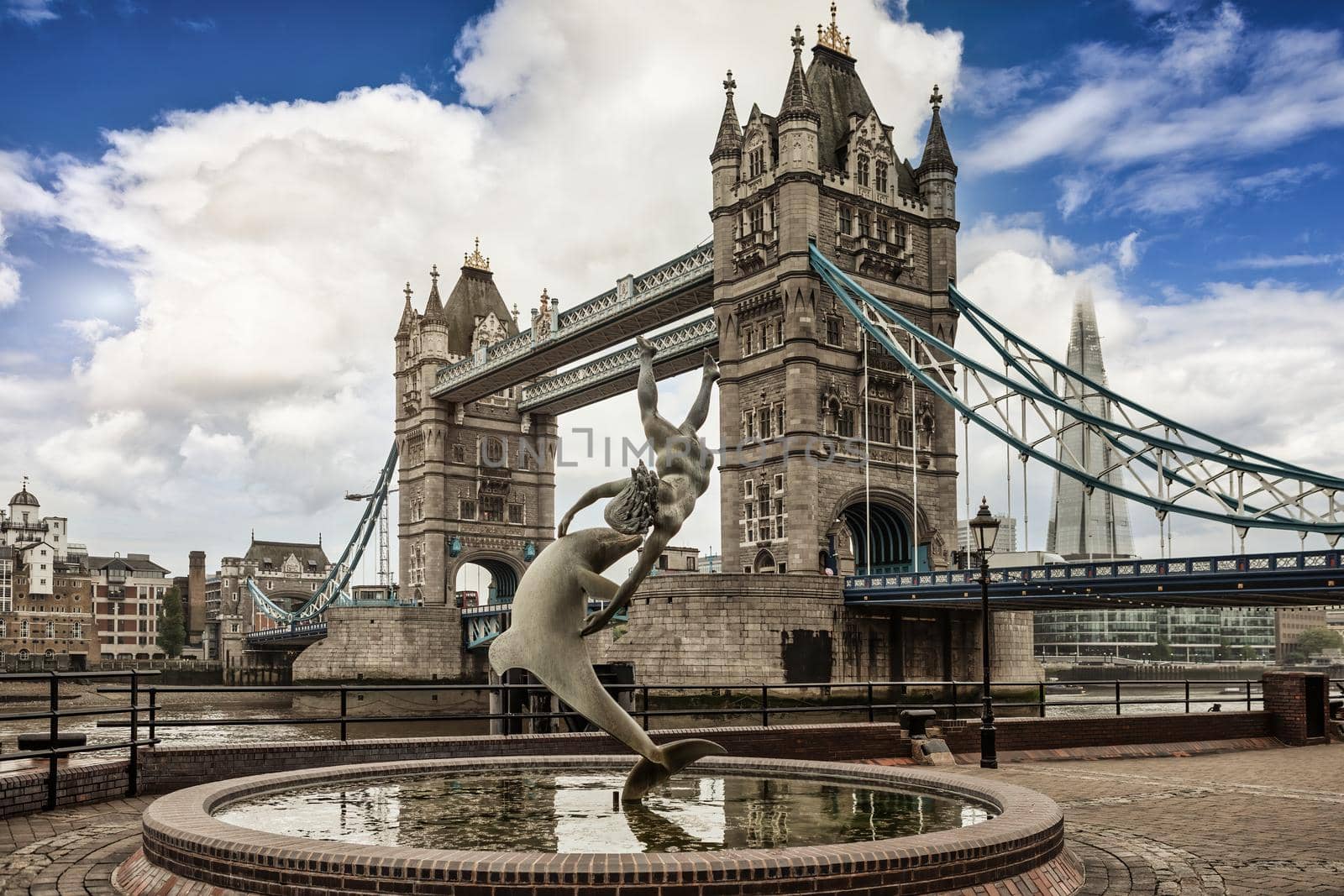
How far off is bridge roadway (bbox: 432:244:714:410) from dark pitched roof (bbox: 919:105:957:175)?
9224 mm

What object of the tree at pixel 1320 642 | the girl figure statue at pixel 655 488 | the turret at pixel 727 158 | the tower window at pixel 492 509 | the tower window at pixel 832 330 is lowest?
the tree at pixel 1320 642

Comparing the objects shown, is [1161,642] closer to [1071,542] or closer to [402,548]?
[1071,542]

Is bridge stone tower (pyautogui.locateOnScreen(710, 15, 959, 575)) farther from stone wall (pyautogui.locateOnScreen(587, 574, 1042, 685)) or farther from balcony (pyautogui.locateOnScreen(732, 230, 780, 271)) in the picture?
stone wall (pyautogui.locateOnScreen(587, 574, 1042, 685))

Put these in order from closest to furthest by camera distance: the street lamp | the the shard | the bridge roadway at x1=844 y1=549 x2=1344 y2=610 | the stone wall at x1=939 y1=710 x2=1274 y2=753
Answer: the street lamp
the stone wall at x1=939 y1=710 x2=1274 y2=753
the bridge roadway at x1=844 y1=549 x2=1344 y2=610
the the shard

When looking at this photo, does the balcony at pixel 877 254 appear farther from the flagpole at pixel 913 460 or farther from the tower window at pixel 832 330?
the flagpole at pixel 913 460

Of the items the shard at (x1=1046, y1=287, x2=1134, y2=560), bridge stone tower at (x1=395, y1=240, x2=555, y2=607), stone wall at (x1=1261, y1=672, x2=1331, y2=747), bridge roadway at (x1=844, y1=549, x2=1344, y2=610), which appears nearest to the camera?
stone wall at (x1=1261, y1=672, x2=1331, y2=747)

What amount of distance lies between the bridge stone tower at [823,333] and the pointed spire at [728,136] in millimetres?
72

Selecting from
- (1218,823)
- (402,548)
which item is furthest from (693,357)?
(1218,823)

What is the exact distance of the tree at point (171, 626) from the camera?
108 m

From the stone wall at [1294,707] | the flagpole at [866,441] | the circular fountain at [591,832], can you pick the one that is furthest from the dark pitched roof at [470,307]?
the circular fountain at [591,832]

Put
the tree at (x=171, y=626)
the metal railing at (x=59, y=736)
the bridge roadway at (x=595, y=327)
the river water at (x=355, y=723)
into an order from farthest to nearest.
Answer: the tree at (x=171, y=626), the bridge roadway at (x=595, y=327), the river water at (x=355, y=723), the metal railing at (x=59, y=736)

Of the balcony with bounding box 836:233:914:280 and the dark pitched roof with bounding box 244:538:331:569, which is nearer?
the balcony with bounding box 836:233:914:280

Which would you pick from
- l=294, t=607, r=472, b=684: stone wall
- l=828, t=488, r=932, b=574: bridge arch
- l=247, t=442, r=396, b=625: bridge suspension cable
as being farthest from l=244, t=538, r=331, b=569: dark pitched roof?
l=828, t=488, r=932, b=574: bridge arch

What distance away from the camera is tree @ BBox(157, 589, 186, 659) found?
108 m
